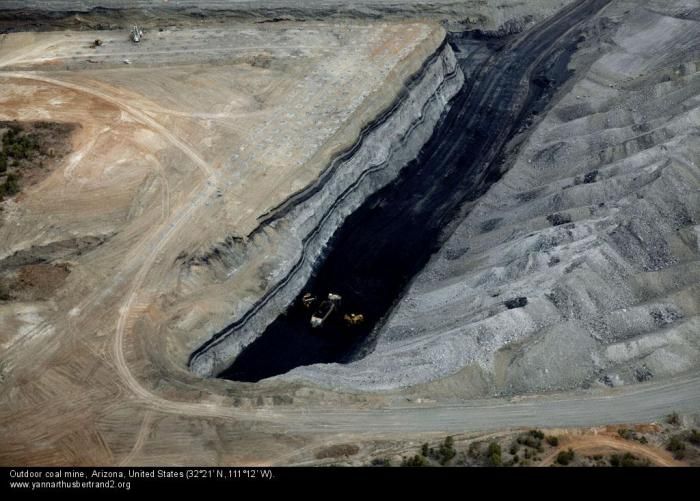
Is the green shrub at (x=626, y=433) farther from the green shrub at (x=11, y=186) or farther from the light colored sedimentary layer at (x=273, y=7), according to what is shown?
the light colored sedimentary layer at (x=273, y=7)

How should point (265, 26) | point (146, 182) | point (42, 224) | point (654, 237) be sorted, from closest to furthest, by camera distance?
point (654, 237) → point (42, 224) → point (146, 182) → point (265, 26)

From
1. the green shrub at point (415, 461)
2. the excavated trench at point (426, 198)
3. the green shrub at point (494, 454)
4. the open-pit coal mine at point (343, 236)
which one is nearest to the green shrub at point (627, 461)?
the open-pit coal mine at point (343, 236)

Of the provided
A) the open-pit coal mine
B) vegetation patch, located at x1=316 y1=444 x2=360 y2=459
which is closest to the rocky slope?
the open-pit coal mine

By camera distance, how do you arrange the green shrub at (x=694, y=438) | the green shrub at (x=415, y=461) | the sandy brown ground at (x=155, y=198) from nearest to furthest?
the green shrub at (x=415, y=461)
the green shrub at (x=694, y=438)
the sandy brown ground at (x=155, y=198)

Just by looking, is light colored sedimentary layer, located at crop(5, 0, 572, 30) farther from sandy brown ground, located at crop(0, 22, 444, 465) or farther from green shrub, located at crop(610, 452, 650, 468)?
green shrub, located at crop(610, 452, 650, 468)

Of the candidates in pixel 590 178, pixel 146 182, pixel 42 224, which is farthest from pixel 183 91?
pixel 590 178

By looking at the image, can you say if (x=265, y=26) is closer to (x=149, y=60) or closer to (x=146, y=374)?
(x=149, y=60)
